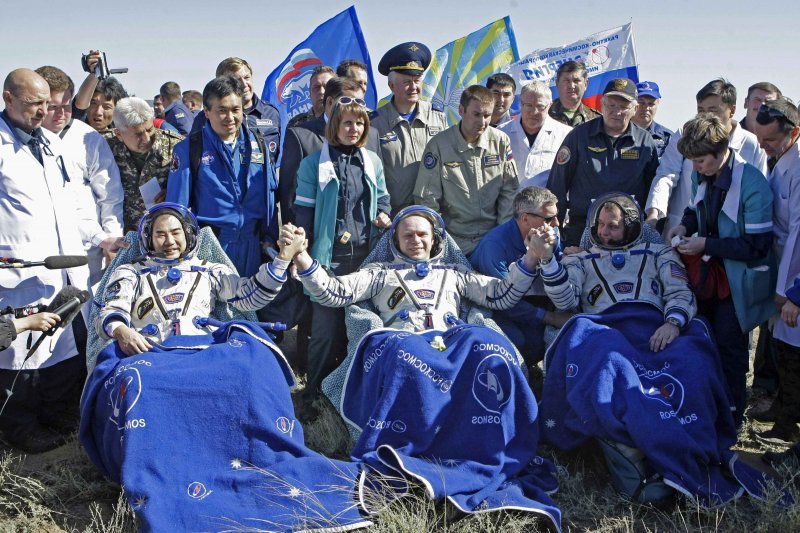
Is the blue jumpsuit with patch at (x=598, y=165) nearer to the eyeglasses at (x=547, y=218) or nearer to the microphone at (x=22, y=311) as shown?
the eyeglasses at (x=547, y=218)

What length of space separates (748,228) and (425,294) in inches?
89.5

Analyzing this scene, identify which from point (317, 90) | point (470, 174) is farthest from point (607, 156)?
point (317, 90)

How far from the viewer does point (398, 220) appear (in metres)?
5.72

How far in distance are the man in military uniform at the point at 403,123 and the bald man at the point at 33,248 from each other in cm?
221

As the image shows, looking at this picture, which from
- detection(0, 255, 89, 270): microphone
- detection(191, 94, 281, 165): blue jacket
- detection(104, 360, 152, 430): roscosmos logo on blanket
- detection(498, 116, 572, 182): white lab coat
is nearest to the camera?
detection(0, 255, 89, 270): microphone

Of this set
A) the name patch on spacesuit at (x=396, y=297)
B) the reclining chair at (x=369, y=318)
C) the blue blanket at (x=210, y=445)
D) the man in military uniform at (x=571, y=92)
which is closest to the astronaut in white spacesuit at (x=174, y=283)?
the blue blanket at (x=210, y=445)

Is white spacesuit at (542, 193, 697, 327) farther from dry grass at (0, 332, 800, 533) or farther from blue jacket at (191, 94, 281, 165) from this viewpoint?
blue jacket at (191, 94, 281, 165)

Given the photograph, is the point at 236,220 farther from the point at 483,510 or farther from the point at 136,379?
the point at 483,510

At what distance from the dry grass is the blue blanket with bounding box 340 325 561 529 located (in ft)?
0.37

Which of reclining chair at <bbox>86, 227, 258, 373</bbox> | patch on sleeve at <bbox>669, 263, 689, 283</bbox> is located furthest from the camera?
patch on sleeve at <bbox>669, 263, 689, 283</bbox>

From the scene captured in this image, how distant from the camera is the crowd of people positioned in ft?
17.6

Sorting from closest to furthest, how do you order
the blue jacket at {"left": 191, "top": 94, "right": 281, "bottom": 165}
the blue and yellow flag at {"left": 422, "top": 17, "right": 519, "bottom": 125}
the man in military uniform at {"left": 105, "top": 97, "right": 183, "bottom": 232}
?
the man in military uniform at {"left": 105, "top": 97, "right": 183, "bottom": 232} → the blue jacket at {"left": 191, "top": 94, "right": 281, "bottom": 165} → the blue and yellow flag at {"left": 422, "top": 17, "right": 519, "bottom": 125}

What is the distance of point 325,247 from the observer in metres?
5.86

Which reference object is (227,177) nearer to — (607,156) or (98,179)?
(98,179)
